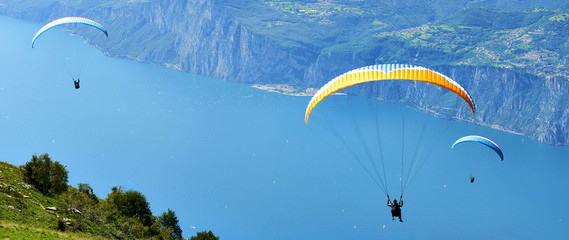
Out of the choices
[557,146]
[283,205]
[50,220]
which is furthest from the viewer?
[557,146]

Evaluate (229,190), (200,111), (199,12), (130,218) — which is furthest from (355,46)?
(130,218)

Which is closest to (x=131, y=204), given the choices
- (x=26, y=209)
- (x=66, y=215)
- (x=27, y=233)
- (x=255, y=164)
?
(x=66, y=215)

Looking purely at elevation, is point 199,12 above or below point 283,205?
above

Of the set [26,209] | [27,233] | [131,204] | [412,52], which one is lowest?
[27,233]

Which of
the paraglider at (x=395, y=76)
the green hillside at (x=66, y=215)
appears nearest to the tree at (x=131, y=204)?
the green hillside at (x=66, y=215)

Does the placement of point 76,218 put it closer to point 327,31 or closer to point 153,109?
point 153,109

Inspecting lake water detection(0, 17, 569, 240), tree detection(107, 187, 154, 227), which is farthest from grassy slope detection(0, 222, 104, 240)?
lake water detection(0, 17, 569, 240)

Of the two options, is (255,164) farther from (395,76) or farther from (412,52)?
(412,52)
